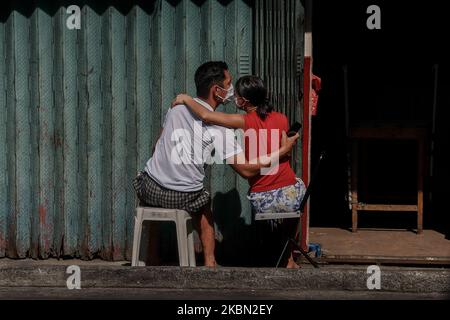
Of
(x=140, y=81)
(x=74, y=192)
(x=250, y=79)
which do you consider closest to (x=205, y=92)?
(x=250, y=79)

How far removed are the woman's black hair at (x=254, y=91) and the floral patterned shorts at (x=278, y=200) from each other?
62 cm

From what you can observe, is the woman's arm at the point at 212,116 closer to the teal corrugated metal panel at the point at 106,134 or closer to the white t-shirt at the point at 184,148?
the white t-shirt at the point at 184,148

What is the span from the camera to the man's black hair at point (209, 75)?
6.99 m

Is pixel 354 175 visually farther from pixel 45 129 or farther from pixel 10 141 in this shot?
pixel 10 141

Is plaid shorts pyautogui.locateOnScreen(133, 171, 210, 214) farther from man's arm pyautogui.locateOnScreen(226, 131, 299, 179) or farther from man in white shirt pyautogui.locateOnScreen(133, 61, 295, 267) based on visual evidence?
man's arm pyautogui.locateOnScreen(226, 131, 299, 179)

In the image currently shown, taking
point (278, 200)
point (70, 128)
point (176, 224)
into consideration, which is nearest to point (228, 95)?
point (278, 200)

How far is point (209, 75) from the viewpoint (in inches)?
275

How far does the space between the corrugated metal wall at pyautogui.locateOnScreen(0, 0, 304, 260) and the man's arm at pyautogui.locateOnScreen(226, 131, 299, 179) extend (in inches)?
36.8

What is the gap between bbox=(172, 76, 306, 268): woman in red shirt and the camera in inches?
272

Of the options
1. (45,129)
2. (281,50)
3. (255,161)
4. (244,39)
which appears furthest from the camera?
(45,129)

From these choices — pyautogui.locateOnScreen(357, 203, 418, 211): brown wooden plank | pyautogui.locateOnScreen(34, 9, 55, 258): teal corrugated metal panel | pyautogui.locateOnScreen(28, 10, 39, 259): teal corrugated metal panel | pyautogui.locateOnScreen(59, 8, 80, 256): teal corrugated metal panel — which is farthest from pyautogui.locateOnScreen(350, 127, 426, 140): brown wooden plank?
pyautogui.locateOnScreen(28, 10, 39, 259): teal corrugated metal panel

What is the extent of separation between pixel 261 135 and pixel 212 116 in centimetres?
43

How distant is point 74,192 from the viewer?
7.94 m
